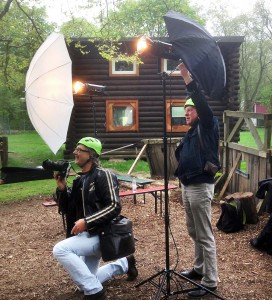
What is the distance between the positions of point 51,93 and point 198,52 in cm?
228

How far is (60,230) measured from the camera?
6.89m

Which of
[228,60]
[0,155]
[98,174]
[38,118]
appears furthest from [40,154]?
[98,174]

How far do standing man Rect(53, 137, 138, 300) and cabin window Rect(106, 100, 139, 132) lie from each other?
40.3 ft

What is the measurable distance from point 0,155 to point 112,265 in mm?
10803

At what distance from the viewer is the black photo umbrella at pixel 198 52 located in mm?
3594

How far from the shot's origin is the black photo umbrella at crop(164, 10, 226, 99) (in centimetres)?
359

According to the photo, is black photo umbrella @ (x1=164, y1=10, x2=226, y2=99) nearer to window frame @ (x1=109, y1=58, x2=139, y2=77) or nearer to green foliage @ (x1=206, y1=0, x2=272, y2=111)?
window frame @ (x1=109, y1=58, x2=139, y2=77)

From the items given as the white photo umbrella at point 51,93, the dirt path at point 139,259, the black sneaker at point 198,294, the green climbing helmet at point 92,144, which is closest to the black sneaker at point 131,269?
the dirt path at point 139,259

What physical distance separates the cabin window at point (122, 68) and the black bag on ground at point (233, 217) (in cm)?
1074

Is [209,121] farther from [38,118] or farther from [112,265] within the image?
[38,118]

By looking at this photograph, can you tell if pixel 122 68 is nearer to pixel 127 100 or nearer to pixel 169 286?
pixel 127 100

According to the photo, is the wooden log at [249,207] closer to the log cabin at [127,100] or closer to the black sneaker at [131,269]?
the black sneaker at [131,269]

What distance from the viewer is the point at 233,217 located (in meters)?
6.39

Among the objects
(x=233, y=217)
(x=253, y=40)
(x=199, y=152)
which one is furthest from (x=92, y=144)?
(x=253, y=40)
